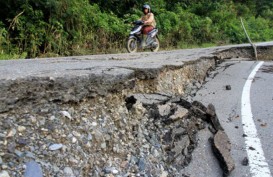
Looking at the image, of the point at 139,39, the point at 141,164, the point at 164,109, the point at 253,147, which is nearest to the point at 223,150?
the point at 253,147

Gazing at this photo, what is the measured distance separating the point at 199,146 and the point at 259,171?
652 mm

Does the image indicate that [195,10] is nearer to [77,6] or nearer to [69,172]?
[77,6]

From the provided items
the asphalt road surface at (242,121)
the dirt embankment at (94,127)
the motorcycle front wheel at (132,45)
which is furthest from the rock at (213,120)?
the motorcycle front wheel at (132,45)

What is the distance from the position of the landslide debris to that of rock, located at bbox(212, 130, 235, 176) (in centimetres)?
2

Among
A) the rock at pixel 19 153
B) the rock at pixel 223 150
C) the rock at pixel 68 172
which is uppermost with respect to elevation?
the rock at pixel 19 153

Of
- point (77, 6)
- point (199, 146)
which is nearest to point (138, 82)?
point (199, 146)

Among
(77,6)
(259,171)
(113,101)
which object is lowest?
(259,171)

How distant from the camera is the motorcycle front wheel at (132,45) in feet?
30.0

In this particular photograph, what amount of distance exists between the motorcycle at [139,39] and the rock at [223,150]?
6085mm

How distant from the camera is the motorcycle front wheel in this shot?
916 cm

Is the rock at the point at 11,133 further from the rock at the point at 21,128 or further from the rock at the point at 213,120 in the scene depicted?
the rock at the point at 213,120

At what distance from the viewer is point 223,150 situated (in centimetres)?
308

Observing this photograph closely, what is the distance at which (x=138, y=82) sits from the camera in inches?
158

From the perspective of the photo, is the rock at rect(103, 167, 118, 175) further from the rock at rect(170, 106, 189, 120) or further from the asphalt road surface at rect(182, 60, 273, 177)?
the rock at rect(170, 106, 189, 120)
